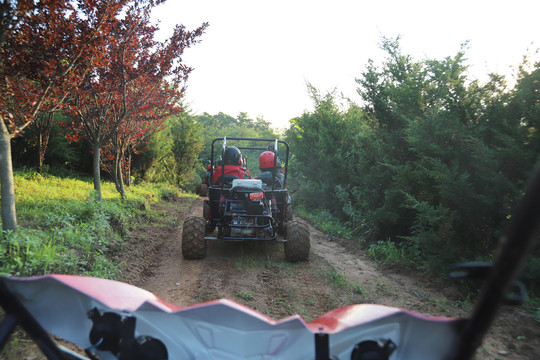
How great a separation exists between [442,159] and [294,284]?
116 inches

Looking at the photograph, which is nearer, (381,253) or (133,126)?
(381,253)

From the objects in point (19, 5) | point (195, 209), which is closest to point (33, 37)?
point (19, 5)

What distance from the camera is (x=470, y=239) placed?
4.11m

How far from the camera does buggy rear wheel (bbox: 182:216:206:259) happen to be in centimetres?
519

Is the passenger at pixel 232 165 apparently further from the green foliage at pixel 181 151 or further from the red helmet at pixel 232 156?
the green foliage at pixel 181 151

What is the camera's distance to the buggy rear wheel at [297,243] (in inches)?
205

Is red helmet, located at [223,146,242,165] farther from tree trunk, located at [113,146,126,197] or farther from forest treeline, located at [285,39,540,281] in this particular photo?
tree trunk, located at [113,146,126,197]

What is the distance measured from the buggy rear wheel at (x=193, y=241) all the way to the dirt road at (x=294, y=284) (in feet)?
0.43

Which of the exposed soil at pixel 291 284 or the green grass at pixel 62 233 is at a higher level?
the green grass at pixel 62 233

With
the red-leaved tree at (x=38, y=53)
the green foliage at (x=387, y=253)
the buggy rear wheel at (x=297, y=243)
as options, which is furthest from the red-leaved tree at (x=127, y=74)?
the green foliage at (x=387, y=253)

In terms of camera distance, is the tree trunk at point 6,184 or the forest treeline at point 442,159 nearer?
the tree trunk at point 6,184

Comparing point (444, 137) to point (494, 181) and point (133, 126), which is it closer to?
point (494, 181)

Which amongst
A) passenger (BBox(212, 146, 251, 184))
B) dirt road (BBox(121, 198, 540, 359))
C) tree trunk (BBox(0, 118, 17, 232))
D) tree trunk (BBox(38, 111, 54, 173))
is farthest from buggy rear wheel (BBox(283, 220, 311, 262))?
tree trunk (BBox(38, 111, 54, 173))

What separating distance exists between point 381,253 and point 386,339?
195 inches
